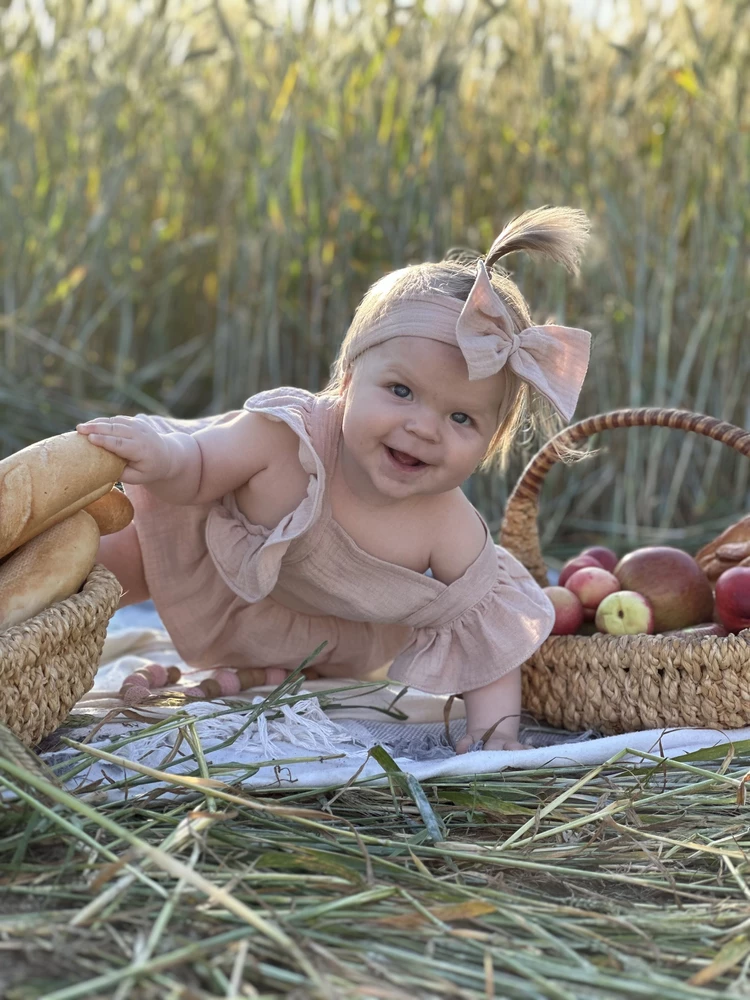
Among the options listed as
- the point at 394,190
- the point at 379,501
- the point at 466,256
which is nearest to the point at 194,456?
the point at 379,501

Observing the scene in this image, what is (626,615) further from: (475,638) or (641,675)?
(475,638)

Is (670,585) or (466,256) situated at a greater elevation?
(466,256)

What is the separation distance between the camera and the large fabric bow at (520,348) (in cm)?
182

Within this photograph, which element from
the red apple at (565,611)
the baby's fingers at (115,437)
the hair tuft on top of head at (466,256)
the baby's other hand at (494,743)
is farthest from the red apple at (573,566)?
the baby's fingers at (115,437)

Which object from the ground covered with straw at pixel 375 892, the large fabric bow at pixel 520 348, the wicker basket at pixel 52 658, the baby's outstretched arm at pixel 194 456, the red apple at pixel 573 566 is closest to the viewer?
the ground covered with straw at pixel 375 892

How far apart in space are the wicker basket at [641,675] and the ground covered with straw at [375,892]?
0.98ft

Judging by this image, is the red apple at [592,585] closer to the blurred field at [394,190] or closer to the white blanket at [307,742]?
the white blanket at [307,742]

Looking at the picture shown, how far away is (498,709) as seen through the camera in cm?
215

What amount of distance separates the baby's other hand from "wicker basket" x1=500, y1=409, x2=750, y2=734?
150 millimetres

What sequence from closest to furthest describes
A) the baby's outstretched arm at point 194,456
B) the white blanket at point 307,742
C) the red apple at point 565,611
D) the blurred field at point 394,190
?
1. the white blanket at point 307,742
2. the baby's outstretched arm at point 194,456
3. the red apple at point 565,611
4. the blurred field at point 394,190

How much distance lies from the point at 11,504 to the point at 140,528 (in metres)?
0.56

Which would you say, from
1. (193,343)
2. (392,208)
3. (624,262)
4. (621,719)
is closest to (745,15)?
(624,262)

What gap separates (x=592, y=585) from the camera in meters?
2.35

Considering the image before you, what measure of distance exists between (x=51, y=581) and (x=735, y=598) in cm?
123
